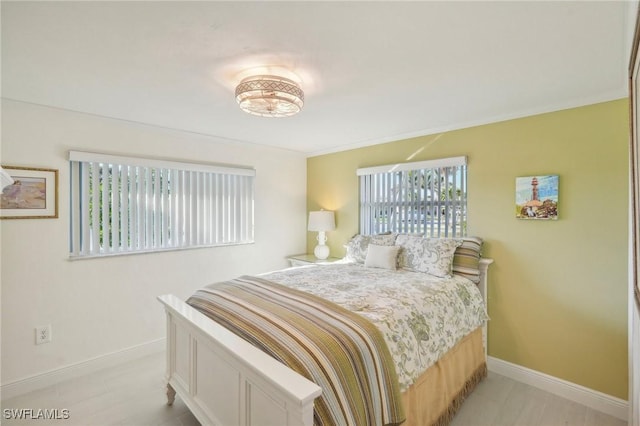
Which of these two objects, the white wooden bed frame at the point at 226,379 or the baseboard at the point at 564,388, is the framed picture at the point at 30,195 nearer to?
the white wooden bed frame at the point at 226,379

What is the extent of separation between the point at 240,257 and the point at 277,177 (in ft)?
3.91

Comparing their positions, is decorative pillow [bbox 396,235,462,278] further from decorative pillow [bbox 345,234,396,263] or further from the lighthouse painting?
the lighthouse painting

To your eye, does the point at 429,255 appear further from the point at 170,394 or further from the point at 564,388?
the point at 170,394

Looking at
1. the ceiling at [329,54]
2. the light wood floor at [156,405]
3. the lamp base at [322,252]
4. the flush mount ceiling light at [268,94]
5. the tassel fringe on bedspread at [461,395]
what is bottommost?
the light wood floor at [156,405]

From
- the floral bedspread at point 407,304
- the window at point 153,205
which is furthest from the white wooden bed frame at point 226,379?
the window at point 153,205

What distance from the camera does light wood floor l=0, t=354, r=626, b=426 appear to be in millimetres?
2121

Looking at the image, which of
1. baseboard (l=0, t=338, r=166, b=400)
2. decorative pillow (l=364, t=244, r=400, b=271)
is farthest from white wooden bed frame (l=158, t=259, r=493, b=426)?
decorative pillow (l=364, t=244, r=400, b=271)

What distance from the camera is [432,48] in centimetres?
164

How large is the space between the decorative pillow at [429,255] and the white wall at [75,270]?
2.07m

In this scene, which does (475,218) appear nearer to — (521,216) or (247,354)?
(521,216)

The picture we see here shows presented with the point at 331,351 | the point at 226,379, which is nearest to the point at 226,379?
the point at 226,379

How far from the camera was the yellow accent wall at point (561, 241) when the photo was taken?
2.24 metres

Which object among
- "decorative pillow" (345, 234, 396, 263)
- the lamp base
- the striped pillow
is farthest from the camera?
the lamp base

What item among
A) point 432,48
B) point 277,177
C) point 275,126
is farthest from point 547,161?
point 277,177
